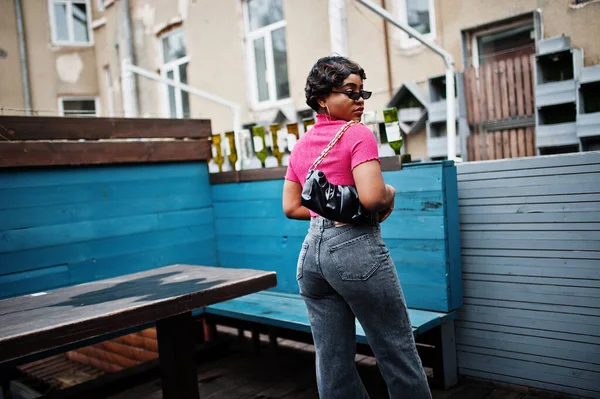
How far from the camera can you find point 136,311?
1.94 meters

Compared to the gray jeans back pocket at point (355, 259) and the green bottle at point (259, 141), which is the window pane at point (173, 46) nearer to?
the green bottle at point (259, 141)

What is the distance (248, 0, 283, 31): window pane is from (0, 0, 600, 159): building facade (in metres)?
0.02

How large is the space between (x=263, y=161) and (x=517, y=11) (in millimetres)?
2964

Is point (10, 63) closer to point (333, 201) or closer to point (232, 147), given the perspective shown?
point (232, 147)

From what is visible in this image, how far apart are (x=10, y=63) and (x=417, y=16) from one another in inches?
354

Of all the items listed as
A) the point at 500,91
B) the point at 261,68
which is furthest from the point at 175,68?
the point at 500,91

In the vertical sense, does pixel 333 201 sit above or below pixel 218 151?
below

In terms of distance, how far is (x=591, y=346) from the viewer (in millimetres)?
2656

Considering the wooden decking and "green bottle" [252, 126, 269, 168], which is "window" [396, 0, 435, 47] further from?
the wooden decking

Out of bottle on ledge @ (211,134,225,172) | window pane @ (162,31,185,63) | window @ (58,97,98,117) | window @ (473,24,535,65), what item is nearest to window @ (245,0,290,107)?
window pane @ (162,31,185,63)

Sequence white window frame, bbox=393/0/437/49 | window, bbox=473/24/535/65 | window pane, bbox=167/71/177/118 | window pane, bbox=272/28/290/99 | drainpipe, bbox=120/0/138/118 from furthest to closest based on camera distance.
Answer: drainpipe, bbox=120/0/138/118
window pane, bbox=167/71/177/118
window pane, bbox=272/28/290/99
white window frame, bbox=393/0/437/49
window, bbox=473/24/535/65

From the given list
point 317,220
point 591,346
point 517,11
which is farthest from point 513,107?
point 317,220

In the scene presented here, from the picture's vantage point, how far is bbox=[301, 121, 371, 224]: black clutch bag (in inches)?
67.5

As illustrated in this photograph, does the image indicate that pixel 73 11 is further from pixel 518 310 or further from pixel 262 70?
pixel 518 310
